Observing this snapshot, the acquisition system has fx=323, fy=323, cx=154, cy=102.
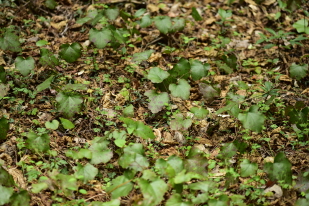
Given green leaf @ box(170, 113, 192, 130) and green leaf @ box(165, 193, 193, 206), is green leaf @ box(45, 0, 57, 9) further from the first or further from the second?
green leaf @ box(165, 193, 193, 206)

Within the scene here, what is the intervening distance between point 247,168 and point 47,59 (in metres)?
2.06

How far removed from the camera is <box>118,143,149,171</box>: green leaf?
89.9 inches

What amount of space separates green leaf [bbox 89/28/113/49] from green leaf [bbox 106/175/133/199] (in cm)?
147

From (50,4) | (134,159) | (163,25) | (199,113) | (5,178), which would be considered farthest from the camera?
(50,4)

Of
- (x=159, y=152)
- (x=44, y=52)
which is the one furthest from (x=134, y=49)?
(x=159, y=152)

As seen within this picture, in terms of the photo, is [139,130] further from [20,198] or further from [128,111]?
[20,198]

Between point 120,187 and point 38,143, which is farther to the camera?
point 38,143

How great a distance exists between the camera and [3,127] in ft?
8.30

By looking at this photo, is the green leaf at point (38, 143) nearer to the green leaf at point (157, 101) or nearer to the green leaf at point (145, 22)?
the green leaf at point (157, 101)

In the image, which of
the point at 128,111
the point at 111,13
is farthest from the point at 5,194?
the point at 111,13

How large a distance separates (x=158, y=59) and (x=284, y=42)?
5.06 feet

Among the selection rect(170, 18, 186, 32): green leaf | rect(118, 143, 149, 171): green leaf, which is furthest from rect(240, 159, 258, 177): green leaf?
rect(170, 18, 186, 32): green leaf

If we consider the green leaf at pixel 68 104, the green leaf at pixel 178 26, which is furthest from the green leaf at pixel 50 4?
the green leaf at pixel 68 104

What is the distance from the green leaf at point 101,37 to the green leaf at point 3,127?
1.13 metres
